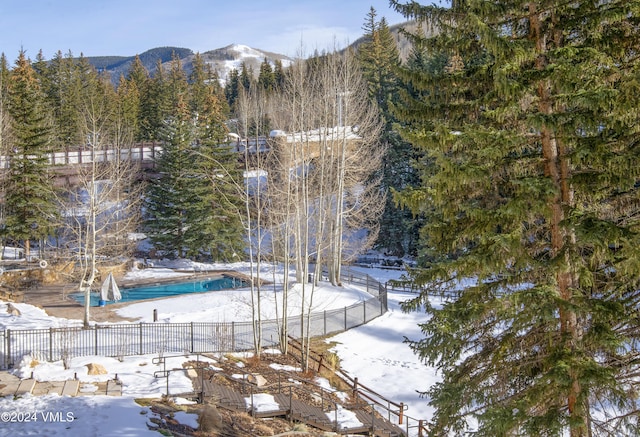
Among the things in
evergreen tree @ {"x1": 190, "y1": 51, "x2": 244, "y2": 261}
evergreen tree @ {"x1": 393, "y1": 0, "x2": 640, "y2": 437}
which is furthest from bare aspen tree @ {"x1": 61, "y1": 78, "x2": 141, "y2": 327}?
evergreen tree @ {"x1": 393, "y1": 0, "x2": 640, "y2": 437}

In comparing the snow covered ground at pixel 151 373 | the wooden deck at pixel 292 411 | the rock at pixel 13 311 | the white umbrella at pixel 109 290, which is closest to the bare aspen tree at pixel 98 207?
the white umbrella at pixel 109 290

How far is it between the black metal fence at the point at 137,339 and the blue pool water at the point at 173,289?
9030 millimetres

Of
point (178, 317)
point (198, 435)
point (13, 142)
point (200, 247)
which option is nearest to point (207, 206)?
point (200, 247)

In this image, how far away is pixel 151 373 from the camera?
1449 cm

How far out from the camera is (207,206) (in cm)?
3856

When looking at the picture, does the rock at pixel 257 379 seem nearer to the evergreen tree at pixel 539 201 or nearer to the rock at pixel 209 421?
the rock at pixel 209 421

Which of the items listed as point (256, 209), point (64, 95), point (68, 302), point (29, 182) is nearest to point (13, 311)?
point (68, 302)

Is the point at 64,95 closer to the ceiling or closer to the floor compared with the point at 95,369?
closer to the ceiling

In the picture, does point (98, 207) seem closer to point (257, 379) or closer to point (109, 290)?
point (109, 290)

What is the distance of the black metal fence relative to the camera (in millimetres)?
15672

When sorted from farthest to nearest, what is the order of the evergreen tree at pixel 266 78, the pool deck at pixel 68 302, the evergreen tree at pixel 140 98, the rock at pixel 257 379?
the evergreen tree at pixel 266 78 → the evergreen tree at pixel 140 98 → the pool deck at pixel 68 302 → the rock at pixel 257 379

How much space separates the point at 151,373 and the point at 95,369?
1.43m

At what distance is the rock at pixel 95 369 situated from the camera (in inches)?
554

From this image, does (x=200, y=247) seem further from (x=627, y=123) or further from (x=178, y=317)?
(x=627, y=123)
